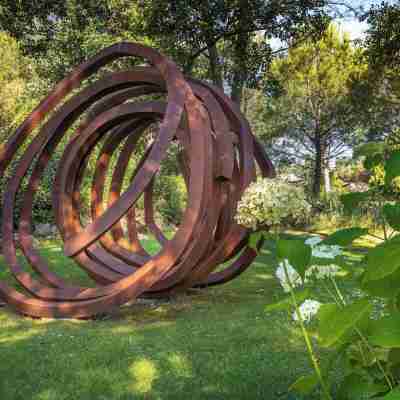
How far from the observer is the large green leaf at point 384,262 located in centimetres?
125

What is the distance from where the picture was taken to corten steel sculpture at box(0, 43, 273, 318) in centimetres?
574

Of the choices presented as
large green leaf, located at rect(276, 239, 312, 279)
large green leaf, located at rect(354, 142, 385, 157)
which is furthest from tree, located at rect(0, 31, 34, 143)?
large green leaf, located at rect(276, 239, 312, 279)

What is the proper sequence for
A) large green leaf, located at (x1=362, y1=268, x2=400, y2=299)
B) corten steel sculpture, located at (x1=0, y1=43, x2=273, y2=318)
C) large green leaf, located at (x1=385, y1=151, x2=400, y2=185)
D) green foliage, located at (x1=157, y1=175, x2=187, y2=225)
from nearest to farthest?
large green leaf, located at (x1=362, y1=268, x2=400, y2=299)
large green leaf, located at (x1=385, y1=151, x2=400, y2=185)
corten steel sculpture, located at (x1=0, y1=43, x2=273, y2=318)
green foliage, located at (x1=157, y1=175, x2=187, y2=225)

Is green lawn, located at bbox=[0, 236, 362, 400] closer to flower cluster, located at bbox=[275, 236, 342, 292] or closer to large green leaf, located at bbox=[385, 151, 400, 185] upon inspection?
flower cluster, located at bbox=[275, 236, 342, 292]

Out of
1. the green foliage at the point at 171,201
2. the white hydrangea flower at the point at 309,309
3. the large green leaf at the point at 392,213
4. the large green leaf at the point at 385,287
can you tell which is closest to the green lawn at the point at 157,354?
the white hydrangea flower at the point at 309,309

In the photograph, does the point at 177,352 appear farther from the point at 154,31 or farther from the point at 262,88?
the point at 262,88

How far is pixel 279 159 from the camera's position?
33688mm

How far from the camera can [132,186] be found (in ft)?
18.2

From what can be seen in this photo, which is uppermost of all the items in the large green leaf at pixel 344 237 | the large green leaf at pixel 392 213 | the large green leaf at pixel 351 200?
the large green leaf at pixel 351 200

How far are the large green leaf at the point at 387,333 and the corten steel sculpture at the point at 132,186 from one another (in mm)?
4211

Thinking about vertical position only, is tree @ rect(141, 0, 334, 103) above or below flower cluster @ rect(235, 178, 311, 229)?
above

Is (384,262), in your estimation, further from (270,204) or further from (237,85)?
(237,85)

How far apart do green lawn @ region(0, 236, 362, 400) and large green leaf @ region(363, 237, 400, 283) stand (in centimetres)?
270

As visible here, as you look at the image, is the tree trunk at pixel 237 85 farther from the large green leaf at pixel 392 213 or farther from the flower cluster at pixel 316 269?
the large green leaf at pixel 392 213
